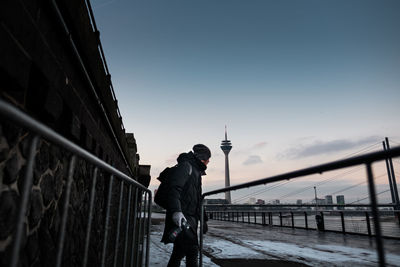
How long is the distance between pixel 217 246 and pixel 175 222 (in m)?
4.53

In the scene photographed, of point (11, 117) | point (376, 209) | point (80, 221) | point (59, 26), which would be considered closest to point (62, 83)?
point (59, 26)

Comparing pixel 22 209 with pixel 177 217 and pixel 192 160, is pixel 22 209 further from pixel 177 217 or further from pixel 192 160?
pixel 192 160

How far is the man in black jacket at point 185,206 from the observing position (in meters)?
3.11

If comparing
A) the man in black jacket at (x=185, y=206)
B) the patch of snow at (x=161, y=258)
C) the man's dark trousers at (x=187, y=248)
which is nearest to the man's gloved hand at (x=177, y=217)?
the man in black jacket at (x=185, y=206)

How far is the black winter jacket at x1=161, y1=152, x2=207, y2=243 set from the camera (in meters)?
3.13

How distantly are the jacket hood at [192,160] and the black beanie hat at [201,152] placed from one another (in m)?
0.06

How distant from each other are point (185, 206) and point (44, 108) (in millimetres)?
1898

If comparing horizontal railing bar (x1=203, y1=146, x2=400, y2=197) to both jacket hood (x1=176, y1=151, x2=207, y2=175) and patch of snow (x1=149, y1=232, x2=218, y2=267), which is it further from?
patch of snow (x1=149, y1=232, x2=218, y2=267)

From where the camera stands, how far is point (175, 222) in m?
3.04

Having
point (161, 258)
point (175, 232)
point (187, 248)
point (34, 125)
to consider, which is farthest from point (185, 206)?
point (161, 258)

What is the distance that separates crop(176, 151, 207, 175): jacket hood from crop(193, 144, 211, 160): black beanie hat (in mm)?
60

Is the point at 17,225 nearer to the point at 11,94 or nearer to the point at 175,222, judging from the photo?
the point at 11,94

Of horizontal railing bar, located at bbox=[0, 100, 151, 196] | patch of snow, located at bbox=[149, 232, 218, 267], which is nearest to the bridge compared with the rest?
horizontal railing bar, located at bbox=[0, 100, 151, 196]

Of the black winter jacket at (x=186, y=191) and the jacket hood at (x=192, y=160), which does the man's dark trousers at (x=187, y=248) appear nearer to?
the black winter jacket at (x=186, y=191)
